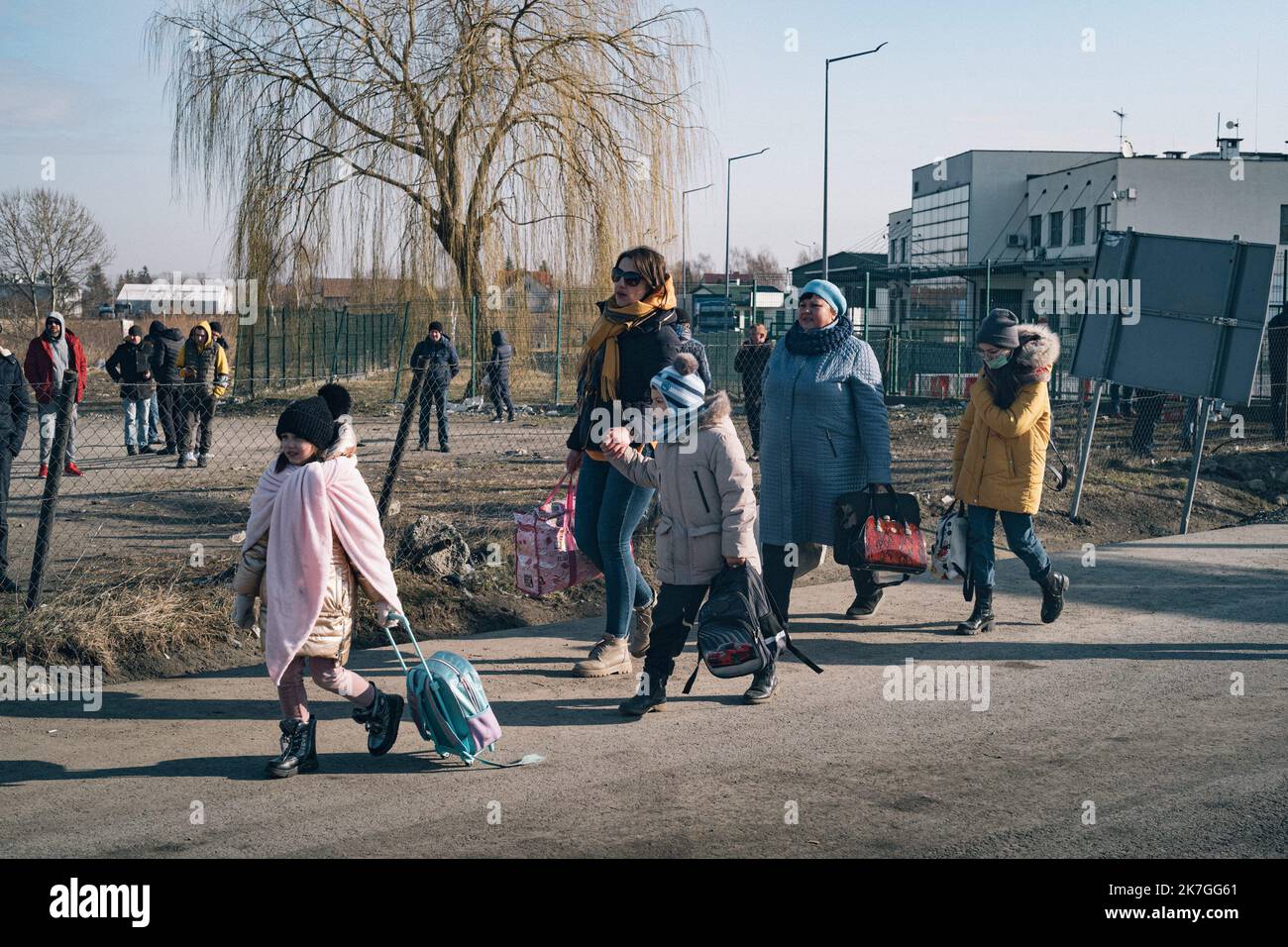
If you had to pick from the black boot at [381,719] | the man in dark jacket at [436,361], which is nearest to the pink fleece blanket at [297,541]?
the black boot at [381,719]


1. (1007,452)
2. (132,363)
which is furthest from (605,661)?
(132,363)

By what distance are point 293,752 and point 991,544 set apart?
421 centimetres

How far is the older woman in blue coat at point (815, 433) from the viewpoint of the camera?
649 centimetres

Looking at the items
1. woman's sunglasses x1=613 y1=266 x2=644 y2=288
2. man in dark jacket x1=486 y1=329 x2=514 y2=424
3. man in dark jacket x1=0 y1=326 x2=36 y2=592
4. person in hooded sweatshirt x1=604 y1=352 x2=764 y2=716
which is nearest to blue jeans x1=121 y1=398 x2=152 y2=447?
man in dark jacket x1=486 y1=329 x2=514 y2=424

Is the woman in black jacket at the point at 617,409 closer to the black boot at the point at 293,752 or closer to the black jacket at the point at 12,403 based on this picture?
the black boot at the point at 293,752

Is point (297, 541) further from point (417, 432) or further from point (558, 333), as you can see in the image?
point (558, 333)

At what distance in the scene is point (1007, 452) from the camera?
23.2 feet

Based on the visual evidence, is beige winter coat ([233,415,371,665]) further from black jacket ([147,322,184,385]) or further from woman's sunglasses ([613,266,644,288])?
black jacket ([147,322,184,385])

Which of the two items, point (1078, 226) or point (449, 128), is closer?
point (449, 128)

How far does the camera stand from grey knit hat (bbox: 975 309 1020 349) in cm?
698

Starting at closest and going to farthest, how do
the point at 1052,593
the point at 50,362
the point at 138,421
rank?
1. the point at 1052,593
2. the point at 50,362
3. the point at 138,421

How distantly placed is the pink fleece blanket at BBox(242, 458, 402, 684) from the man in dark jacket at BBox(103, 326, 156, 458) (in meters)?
12.5

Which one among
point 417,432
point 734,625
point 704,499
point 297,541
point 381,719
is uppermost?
point 704,499
